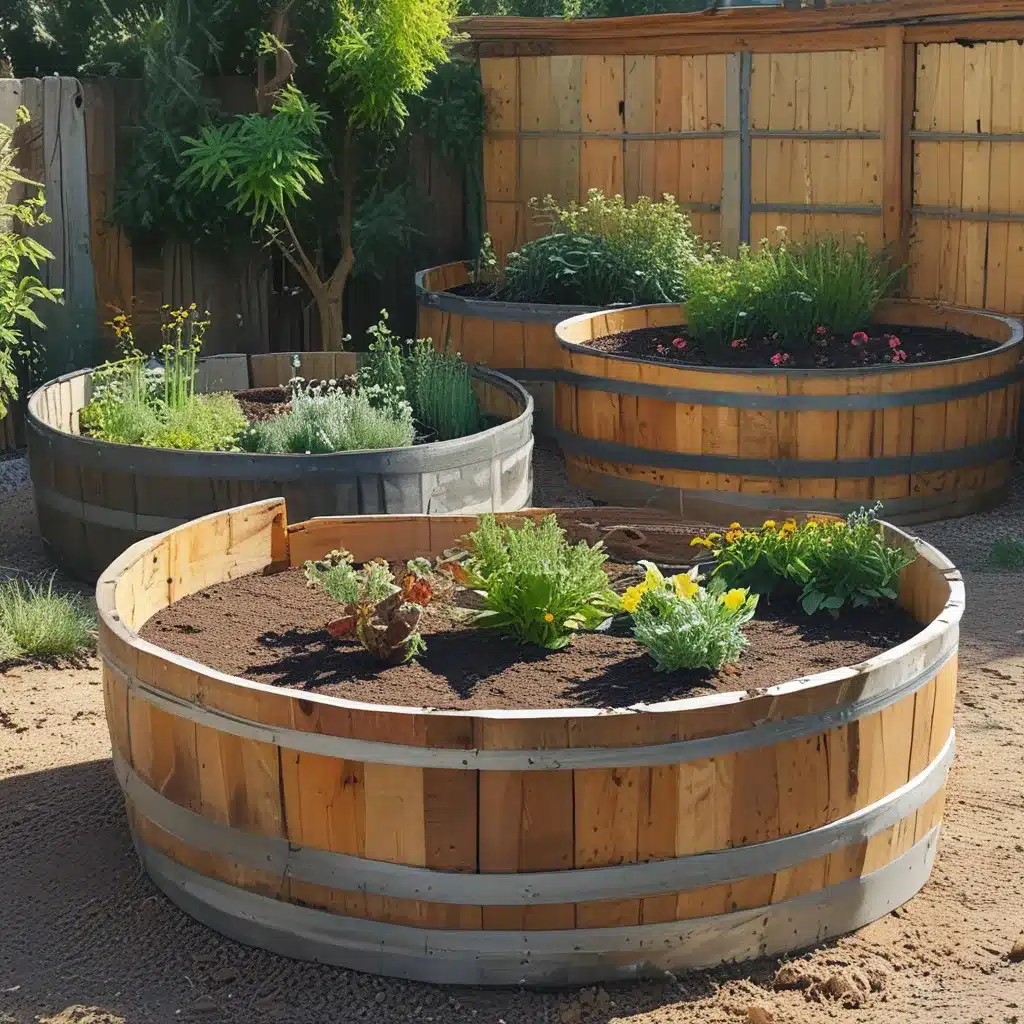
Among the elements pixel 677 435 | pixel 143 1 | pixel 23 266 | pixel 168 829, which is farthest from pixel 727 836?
pixel 143 1

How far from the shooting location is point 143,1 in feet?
41.7

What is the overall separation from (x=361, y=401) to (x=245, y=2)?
14.4 ft

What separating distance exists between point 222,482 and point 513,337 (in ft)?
11.3

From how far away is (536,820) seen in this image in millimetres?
3523

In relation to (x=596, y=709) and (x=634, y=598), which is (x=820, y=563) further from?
(x=596, y=709)

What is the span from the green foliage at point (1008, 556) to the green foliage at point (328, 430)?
9.08ft

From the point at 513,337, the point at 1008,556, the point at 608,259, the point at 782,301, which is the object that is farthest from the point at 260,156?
the point at 1008,556

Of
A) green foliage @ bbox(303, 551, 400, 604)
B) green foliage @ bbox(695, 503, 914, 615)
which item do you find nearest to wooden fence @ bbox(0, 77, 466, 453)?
green foliage @ bbox(303, 551, 400, 604)

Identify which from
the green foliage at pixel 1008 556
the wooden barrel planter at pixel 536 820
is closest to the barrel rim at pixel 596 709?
the wooden barrel planter at pixel 536 820

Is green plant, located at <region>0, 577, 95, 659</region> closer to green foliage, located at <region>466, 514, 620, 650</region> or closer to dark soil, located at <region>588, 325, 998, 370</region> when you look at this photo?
green foliage, located at <region>466, 514, 620, 650</region>

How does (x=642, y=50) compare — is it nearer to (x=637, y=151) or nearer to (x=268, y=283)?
(x=637, y=151)

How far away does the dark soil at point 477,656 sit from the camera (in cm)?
395

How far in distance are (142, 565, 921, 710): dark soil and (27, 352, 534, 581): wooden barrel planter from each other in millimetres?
1420

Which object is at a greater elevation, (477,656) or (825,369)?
(825,369)
